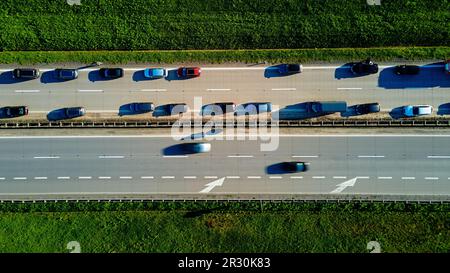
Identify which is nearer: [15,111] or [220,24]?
[15,111]

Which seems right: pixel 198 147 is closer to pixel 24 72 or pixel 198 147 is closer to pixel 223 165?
pixel 223 165

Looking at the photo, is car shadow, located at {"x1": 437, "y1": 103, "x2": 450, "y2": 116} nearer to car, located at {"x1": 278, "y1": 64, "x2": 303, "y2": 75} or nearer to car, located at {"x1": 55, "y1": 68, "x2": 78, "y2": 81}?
car, located at {"x1": 278, "y1": 64, "x2": 303, "y2": 75}

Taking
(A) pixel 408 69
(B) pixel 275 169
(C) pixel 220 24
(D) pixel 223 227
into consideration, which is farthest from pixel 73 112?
(A) pixel 408 69

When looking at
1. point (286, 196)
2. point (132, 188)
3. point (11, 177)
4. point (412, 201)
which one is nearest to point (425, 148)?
point (412, 201)

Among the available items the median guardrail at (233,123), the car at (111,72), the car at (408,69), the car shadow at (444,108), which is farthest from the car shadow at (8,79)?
the car shadow at (444,108)

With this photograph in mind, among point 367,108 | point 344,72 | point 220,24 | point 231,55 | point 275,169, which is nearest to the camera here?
point 367,108

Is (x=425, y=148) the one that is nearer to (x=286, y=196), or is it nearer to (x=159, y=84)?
(x=286, y=196)
